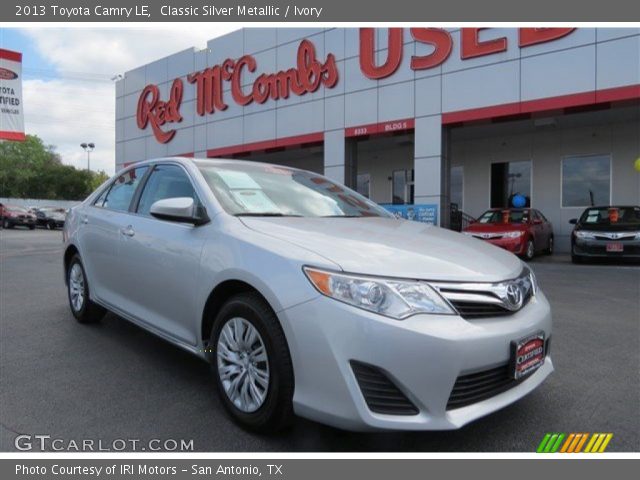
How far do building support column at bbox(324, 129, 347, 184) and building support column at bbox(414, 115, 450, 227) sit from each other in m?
2.65

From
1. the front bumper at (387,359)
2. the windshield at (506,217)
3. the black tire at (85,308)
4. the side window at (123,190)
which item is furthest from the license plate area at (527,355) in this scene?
the windshield at (506,217)

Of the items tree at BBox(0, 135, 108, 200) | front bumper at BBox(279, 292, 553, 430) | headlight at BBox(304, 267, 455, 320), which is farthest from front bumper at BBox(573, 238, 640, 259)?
tree at BBox(0, 135, 108, 200)

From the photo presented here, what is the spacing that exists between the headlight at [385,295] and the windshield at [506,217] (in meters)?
11.5

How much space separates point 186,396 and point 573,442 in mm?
2277

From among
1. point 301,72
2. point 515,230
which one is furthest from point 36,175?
point 515,230

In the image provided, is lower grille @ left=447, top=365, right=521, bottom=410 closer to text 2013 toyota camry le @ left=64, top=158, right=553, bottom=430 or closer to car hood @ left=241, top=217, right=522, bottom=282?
text 2013 toyota camry le @ left=64, top=158, right=553, bottom=430

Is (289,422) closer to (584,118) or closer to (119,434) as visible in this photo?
(119,434)

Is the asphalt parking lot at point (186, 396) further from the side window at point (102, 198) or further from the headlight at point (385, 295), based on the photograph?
the side window at point (102, 198)

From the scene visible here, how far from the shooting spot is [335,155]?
53.9ft

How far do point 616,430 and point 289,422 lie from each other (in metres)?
1.83

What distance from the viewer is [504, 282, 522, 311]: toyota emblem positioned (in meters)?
2.56

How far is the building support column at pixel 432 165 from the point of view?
46.6 ft

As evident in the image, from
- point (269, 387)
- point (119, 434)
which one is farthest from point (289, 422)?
point (119, 434)

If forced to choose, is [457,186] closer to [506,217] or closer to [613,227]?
[506,217]
